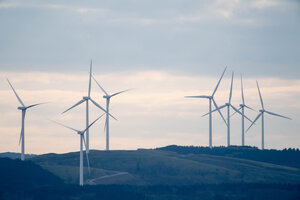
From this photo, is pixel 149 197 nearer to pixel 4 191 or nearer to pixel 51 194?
pixel 51 194

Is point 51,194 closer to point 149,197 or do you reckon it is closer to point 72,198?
point 72,198

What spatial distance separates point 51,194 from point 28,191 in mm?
7093

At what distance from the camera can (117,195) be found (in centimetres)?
19825


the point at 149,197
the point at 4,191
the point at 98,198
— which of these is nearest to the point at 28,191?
the point at 4,191

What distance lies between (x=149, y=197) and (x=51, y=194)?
1050 inches

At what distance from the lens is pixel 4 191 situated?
196875mm

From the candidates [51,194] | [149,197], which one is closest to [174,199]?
[149,197]

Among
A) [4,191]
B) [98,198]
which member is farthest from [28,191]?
[98,198]

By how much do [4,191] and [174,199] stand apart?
46144 mm

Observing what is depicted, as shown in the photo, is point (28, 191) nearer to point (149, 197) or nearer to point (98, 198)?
point (98, 198)

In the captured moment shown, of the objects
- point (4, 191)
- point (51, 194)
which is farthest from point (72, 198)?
point (4, 191)

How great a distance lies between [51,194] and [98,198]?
1262 centimetres

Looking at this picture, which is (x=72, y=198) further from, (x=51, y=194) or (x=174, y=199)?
(x=174, y=199)

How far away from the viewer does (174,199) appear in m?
200
